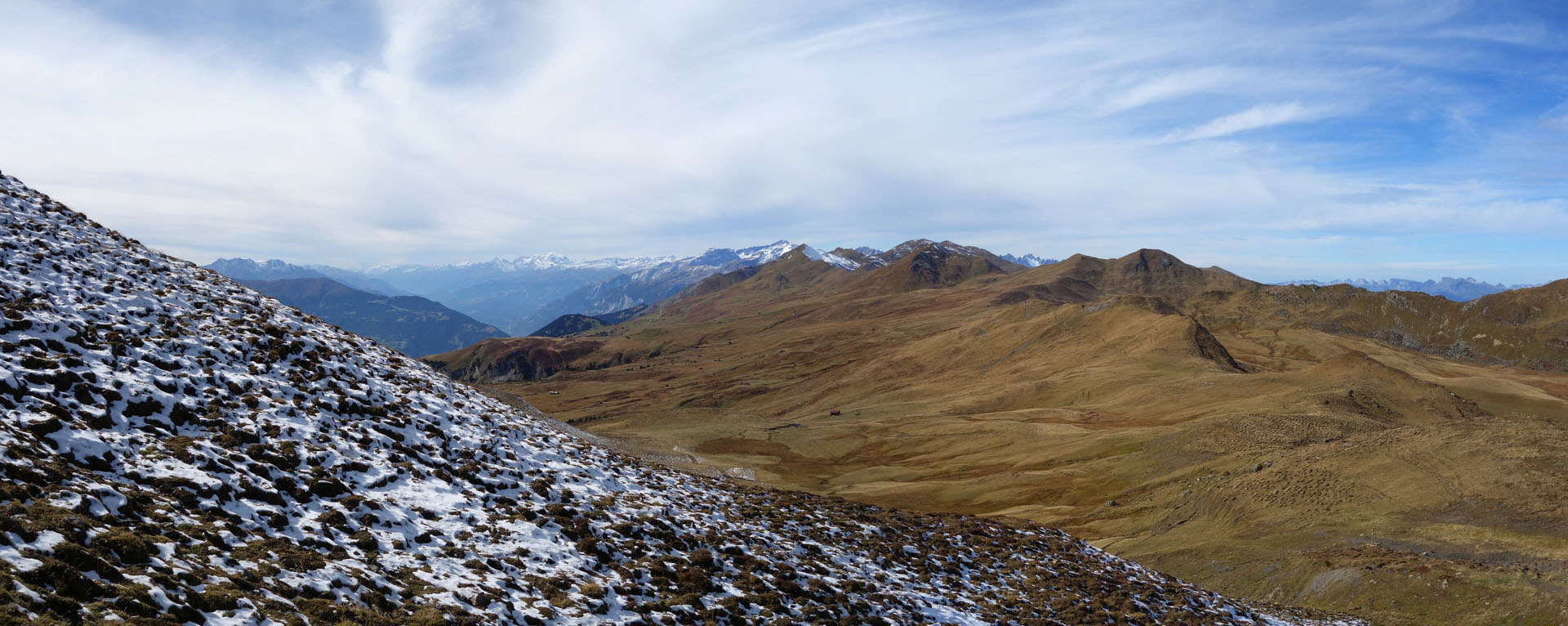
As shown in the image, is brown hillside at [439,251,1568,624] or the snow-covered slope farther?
brown hillside at [439,251,1568,624]

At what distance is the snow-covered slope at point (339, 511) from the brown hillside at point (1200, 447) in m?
11.9

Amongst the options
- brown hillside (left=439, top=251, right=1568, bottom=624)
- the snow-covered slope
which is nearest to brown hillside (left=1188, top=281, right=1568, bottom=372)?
brown hillside (left=439, top=251, right=1568, bottom=624)

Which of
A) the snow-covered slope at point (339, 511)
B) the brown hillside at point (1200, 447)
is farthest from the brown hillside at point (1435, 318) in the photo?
the snow-covered slope at point (339, 511)

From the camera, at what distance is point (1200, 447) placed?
50.9 metres

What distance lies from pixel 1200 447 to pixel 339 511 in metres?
56.6

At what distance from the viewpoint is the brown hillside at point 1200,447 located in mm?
30250

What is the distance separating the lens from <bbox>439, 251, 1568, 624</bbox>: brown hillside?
30.2 m

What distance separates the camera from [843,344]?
181 metres

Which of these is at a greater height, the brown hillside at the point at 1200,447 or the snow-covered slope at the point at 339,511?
the snow-covered slope at the point at 339,511

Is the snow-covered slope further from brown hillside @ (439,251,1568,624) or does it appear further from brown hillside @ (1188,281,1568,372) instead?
brown hillside @ (1188,281,1568,372)

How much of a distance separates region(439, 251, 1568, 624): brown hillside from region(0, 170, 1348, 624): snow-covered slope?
1186cm

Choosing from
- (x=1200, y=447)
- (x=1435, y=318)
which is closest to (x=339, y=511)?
(x=1200, y=447)

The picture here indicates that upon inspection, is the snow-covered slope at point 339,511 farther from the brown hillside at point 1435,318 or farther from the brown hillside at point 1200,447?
the brown hillside at point 1435,318

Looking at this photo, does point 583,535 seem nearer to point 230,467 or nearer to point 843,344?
point 230,467
